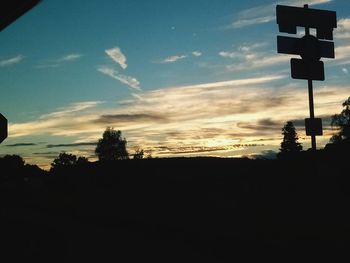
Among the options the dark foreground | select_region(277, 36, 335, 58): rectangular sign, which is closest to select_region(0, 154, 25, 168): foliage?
the dark foreground

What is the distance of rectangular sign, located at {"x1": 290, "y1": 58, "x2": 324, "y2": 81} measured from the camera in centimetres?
1064

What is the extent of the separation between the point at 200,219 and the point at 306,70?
4602mm

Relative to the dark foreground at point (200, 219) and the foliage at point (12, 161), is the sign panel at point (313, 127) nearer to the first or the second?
the dark foreground at point (200, 219)

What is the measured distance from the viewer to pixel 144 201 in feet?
52.4

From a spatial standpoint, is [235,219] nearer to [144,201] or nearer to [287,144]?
[144,201]

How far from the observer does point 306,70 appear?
1073 cm

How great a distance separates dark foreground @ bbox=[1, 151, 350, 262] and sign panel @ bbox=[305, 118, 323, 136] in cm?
111

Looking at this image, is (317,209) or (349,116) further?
(349,116)

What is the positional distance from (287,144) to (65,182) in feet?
227

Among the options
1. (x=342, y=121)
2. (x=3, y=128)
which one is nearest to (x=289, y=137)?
(x=342, y=121)

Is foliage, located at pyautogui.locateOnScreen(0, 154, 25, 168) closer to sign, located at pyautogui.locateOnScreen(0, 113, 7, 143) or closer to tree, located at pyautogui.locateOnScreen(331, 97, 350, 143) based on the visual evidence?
tree, located at pyautogui.locateOnScreen(331, 97, 350, 143)

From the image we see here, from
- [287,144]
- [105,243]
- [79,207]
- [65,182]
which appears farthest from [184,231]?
[287,144]

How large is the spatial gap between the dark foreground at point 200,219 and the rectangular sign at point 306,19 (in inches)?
133

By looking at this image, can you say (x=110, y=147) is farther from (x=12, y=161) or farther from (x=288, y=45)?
(x=288, y=45)
